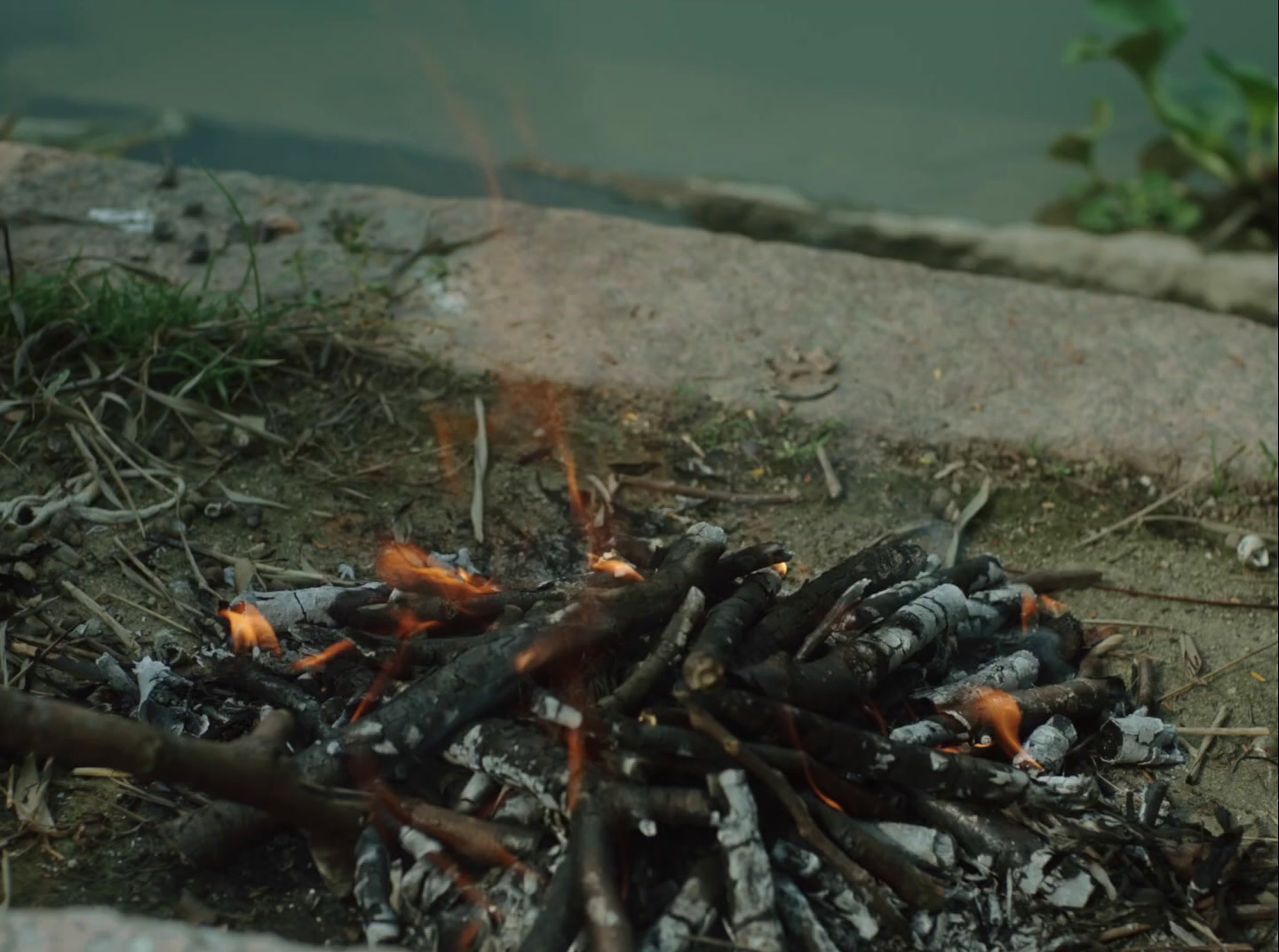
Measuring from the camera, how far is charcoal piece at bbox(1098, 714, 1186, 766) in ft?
10.5

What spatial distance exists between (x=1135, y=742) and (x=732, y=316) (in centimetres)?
213

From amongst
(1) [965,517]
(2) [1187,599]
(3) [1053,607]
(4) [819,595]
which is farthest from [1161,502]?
(4) [819,595]

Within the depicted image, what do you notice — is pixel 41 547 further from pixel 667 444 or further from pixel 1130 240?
pixel 1130 240

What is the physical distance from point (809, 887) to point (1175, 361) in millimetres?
2924

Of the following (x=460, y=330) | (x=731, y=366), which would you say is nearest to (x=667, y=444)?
(x=731, y=366)

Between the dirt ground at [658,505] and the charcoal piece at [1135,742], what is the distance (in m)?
0.06

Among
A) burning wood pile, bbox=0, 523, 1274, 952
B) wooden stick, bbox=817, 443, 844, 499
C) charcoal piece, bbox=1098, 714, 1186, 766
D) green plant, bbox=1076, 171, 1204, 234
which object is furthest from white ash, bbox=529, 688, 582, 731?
green plant, bbox=1076, 171, 1204, 234

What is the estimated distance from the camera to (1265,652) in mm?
3895

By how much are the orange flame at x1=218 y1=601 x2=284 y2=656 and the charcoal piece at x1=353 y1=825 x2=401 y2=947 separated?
643mm

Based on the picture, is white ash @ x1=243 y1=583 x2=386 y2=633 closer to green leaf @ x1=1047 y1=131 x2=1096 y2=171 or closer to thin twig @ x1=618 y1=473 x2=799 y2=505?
thin twig @ x1=618 y1=473 x2=799 y2=505

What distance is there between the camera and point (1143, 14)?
21.9 ft

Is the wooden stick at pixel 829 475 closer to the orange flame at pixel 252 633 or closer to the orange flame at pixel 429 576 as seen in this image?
the orange flame at pixel 429 576

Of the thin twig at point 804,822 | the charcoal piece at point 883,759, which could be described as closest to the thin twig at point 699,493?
the charcoal piece at point 883,759

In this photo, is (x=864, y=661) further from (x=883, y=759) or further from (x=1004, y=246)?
(x=1004, y=246)
